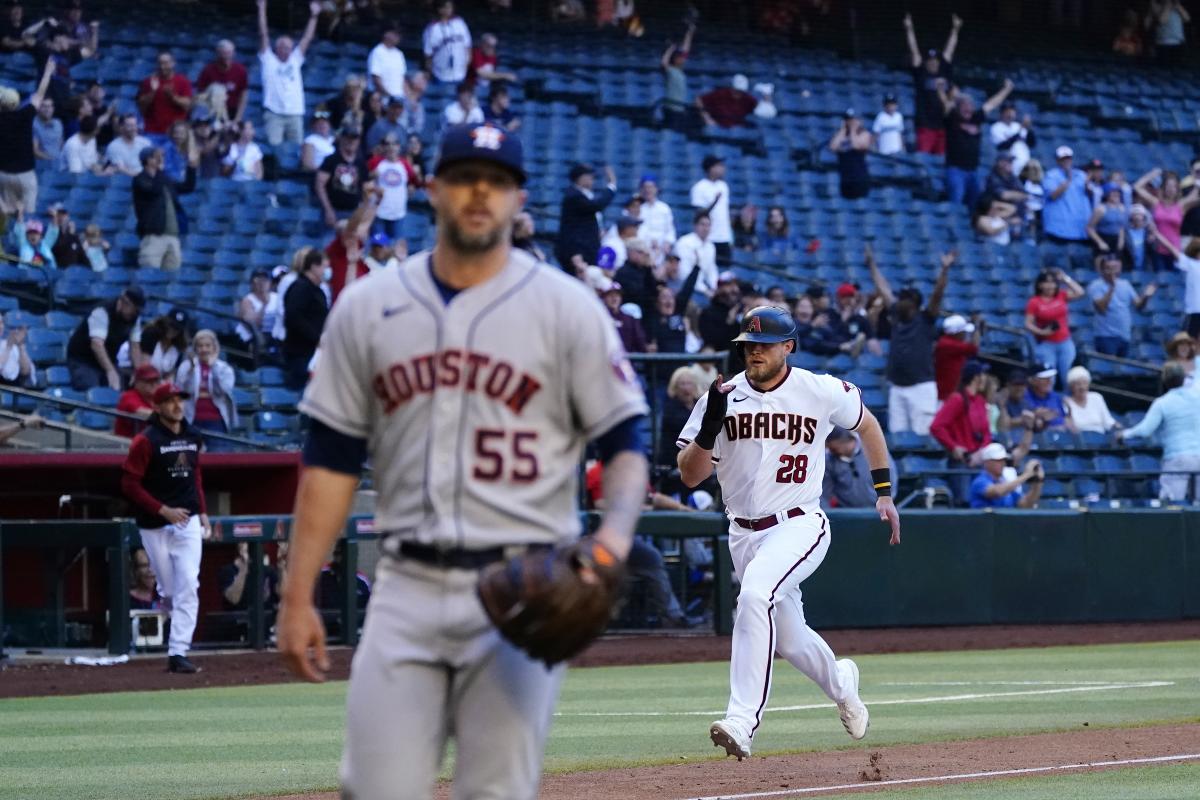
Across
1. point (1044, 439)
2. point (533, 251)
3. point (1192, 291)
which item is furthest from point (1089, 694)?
point (1192, 291)

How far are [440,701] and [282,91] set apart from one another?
712 inches

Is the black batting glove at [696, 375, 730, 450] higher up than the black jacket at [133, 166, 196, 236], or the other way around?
the black jacket at [133, 166, 196, 236]

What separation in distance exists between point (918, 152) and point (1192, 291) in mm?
6099

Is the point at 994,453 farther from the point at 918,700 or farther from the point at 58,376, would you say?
the point at 58,376

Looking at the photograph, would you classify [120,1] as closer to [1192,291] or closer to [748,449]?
[1192,291]

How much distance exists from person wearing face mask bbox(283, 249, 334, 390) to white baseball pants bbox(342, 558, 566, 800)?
503 inches

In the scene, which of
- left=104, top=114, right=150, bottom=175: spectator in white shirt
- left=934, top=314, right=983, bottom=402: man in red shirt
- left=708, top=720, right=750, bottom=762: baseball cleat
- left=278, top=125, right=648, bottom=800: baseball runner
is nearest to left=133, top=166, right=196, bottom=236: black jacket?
left=104, top=114, right=150, bottom=175: spectator in white shirt

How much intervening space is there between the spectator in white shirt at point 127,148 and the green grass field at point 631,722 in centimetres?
848

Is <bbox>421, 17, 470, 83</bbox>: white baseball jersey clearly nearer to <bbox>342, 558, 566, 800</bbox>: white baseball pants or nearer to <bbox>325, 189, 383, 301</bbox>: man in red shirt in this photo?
<bbox>325, 189, 383, 301</bbox>: man in red shirt

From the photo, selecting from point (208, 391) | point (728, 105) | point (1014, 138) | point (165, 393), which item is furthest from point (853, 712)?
point (1014, 138)

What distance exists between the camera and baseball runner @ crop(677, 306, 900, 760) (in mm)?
8375

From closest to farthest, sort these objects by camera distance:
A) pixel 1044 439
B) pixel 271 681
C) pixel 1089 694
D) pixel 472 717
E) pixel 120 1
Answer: pixel 472 717 → pixel 1089 694 → pixel 271 681 → pixel 1044 439 → pixel 120 1

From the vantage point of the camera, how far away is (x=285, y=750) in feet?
29.6

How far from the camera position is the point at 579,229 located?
18.4m
